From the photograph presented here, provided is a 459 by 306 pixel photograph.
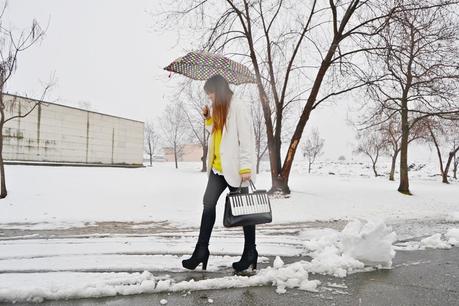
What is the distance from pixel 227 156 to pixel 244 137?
0.26 metres

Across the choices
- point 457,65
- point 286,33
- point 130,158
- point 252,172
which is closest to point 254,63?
point 286,33

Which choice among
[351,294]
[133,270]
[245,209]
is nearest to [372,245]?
[351,294]

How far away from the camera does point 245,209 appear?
123 inches

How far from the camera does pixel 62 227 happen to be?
6.53m

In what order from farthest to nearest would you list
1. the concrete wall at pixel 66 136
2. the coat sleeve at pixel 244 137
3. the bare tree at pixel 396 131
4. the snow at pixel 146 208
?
the bare tree at pixel 396 131
the concrete wall at pixel 66 136
the snow at pixel 146 208
the coat sleeve at pixel 244 137

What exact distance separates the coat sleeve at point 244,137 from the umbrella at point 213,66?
1225mm

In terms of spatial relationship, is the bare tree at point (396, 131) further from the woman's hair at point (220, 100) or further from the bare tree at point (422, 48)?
the woman's hair at point (220, 100)

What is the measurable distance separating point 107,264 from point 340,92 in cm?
1088

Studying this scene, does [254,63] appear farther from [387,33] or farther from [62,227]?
[62,227]

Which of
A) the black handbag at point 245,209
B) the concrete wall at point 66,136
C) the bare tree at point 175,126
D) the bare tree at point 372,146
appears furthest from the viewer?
the bare tree at point 175,126

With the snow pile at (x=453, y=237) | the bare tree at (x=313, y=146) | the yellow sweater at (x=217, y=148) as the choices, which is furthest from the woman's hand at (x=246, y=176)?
the bare tree at (x=313, y=146)

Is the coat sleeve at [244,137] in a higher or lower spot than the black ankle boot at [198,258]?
higher

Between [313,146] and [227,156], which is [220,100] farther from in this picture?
[313,146]

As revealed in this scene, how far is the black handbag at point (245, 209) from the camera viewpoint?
10.1 ft
